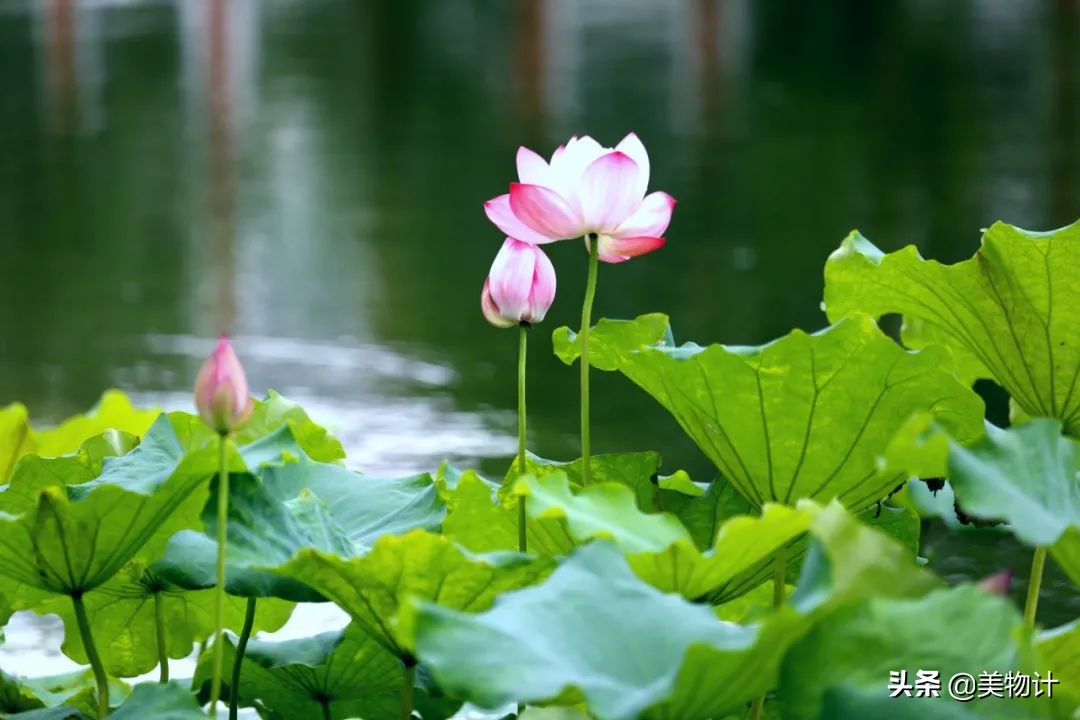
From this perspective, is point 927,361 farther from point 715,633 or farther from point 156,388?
point 156,388

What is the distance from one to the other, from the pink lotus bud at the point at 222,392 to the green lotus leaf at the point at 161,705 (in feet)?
0.49

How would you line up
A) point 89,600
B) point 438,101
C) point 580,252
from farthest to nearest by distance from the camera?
point 438,101
point 580,252
point 89,600

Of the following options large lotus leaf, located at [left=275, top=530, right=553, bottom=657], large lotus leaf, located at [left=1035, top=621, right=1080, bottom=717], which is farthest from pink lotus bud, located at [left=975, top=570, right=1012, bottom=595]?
large lotus leaf, located at [left=275, top=530, right=553, bottom=657]

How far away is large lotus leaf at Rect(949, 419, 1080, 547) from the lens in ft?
2.29

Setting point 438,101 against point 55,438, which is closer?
point 55,438

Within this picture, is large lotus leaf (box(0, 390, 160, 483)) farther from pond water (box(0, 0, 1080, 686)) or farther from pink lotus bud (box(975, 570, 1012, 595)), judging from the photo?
pink lotus bud (box(975, 570, 1012, 595))

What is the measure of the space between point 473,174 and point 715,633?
3.68m

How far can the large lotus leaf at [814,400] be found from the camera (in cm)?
85

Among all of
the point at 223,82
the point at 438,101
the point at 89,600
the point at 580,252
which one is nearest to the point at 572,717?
the point at 89,600

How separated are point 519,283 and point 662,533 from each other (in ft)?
0.62

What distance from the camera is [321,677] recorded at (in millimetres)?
958

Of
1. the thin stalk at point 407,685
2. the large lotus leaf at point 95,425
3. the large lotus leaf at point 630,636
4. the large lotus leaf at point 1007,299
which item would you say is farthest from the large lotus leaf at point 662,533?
the large lotus leaf at point 95,425

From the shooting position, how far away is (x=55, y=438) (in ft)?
4.82

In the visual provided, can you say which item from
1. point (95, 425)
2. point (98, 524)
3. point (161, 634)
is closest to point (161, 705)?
point (98, 524)
